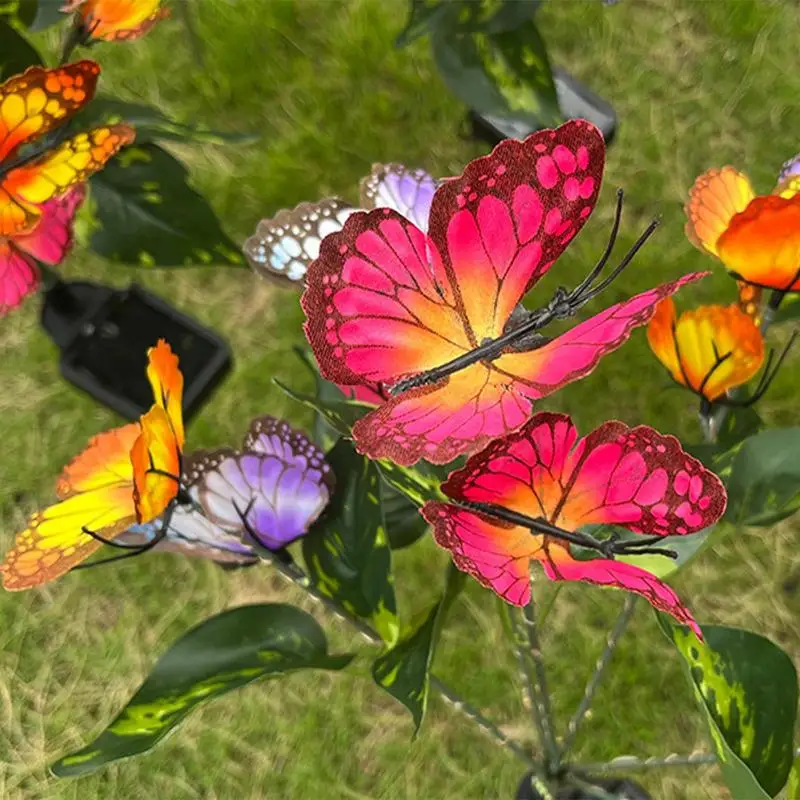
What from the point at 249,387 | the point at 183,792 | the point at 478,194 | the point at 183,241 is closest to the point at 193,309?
the point at 249,387

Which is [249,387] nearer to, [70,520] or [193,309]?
[193,309]

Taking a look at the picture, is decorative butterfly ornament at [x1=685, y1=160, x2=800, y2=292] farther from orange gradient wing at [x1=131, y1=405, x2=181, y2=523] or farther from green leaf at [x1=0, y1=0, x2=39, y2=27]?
green leaf at [x1=0, y1=0, x2=39, y2=27]

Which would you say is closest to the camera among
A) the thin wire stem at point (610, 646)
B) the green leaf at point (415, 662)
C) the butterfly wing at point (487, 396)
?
the butterfly wing at point (487, 396)

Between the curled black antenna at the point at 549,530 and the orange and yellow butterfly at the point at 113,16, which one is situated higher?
the orange and yellow butterfly at the point at 113,16

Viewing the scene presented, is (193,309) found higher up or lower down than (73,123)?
lower down

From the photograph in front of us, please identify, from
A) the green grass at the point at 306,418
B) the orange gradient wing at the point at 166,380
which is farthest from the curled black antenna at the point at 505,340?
the green grass at the point at 306,418

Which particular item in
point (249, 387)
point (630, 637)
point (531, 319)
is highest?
point (531, 319)

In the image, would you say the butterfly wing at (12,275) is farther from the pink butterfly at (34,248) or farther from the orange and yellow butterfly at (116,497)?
the orange and yellow butterfly at (116,497)
